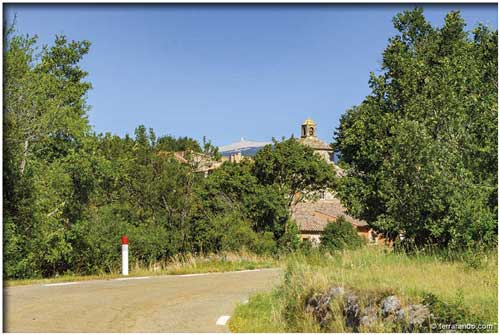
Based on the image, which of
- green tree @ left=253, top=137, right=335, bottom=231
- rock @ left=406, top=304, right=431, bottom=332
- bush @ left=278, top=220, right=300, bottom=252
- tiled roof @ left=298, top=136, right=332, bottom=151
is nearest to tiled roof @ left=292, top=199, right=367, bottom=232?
green tree @ left=253, top=137, right=335, bottom=231

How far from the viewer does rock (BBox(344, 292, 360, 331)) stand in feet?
27.2

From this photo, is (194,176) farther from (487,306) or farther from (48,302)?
(487,306)

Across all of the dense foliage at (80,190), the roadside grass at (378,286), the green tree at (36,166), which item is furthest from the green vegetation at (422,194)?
the green tree at (36,166)

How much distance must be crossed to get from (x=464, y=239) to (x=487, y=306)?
7282 mm

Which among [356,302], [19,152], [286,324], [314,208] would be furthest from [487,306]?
[314,208]

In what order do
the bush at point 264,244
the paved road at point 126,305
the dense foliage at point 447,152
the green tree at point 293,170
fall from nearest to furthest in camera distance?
the paved road at point 126,305 < the dense foliage at point 447,152 < the bush at point 264,244 < the green tree at point 293,170

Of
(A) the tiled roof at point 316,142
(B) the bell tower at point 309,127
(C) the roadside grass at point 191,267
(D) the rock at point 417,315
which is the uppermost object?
(B) the bell tower at point 309,127

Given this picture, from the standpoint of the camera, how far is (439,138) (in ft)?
51.9

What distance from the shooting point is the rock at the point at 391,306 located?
7907 mm

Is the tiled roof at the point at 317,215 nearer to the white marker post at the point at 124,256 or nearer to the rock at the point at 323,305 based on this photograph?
the white marker post at the point at 124,256

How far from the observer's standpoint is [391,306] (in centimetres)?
795

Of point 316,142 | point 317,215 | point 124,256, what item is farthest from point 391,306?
point 316,142

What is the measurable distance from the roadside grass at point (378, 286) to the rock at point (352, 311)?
187mm

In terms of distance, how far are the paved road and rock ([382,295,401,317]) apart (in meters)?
2.49
